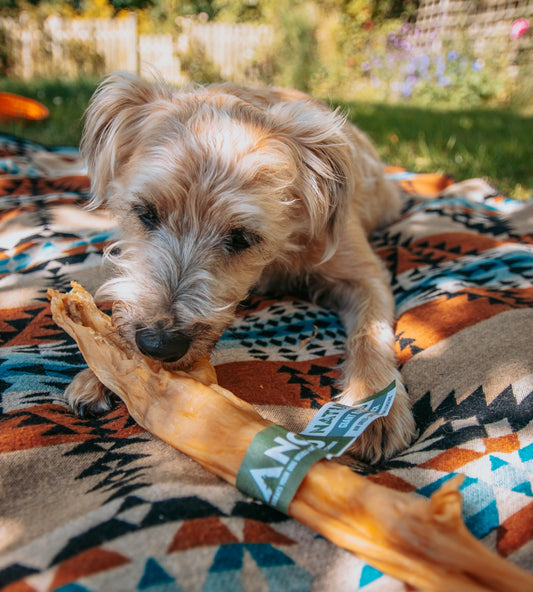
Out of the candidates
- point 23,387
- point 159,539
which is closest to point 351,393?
point 159,539

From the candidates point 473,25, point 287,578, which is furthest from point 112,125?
point 473,25

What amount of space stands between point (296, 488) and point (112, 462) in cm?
65

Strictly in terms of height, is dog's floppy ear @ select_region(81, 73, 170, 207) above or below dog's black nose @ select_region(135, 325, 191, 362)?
above

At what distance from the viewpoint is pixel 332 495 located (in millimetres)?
1267

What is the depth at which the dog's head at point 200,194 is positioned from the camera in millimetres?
2037

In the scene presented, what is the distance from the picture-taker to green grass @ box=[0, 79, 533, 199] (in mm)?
5898

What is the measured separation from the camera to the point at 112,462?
160 centimetres

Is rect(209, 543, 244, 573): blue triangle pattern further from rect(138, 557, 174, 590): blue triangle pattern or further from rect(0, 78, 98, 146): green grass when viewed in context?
rect(0, 78, 98, 146): green grass

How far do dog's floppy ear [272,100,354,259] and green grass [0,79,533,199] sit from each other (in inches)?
95.4

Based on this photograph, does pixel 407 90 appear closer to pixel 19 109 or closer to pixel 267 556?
pixel 19 109

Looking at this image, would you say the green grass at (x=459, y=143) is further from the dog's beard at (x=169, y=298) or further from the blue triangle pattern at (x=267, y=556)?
the blue triangle pattern at (x=267, y=556)

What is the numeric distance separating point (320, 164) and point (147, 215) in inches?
38.0

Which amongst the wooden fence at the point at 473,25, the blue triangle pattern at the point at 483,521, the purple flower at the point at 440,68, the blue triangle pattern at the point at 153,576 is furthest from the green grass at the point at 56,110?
the wooden fence at the point at 473,25

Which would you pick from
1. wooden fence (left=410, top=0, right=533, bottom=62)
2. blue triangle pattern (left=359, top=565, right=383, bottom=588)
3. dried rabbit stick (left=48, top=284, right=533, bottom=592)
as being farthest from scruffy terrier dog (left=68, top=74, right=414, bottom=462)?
wooden fence (left=410, top=0, right=533, bottom=62)
